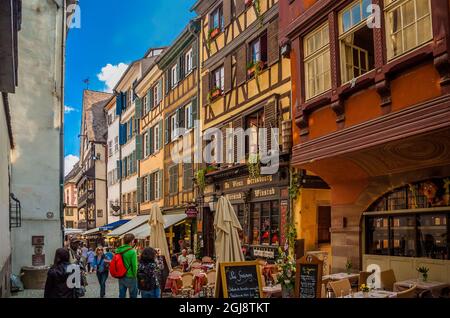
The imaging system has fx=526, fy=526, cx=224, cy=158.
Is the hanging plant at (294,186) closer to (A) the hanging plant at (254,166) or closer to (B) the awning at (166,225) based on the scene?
(A) the hanging plant at (254,166)

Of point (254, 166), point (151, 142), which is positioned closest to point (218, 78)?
point (254, 166)

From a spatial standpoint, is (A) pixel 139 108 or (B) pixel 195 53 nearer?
(B) pixel 195 53

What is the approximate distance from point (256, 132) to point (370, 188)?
Answer: 21.9ft

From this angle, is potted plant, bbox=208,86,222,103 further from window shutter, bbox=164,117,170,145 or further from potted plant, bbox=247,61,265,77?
window shutter, bbox=164,117,170,145

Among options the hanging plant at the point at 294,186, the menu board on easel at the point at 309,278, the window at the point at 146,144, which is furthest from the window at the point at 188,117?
the menu board on easel at the point at 309,278

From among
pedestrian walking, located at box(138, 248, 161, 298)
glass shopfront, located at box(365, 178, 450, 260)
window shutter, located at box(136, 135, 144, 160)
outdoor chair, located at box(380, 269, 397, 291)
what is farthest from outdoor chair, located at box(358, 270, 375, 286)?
window shutter, located at box(136, 135, 144, 160)

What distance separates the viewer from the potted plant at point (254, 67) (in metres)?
16.5

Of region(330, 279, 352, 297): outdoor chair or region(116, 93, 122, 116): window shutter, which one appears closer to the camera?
region(330, 279, 352, 297): outdoor chair

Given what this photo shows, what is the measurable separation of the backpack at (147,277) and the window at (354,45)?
5.15 metres

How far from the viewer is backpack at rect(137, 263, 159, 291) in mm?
8102

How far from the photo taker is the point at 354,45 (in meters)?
10.2

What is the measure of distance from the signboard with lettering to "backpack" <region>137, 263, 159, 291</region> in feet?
3.47

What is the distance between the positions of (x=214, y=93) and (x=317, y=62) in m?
8.93

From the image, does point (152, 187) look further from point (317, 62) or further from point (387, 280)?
point (387, 280)
